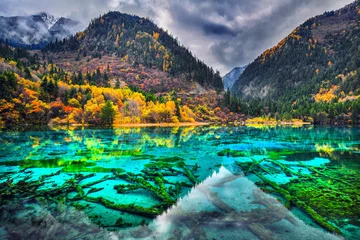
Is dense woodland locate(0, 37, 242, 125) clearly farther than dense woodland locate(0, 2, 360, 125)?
No

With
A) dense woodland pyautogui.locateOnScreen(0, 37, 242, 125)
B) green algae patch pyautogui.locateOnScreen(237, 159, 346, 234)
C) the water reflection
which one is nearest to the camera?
the water reflection

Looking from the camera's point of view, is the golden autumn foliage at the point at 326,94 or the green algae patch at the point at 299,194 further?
the golden autumn foliage at the point at 326,94

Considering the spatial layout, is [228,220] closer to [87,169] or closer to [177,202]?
[177,202]

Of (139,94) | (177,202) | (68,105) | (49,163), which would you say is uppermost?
(139,94)

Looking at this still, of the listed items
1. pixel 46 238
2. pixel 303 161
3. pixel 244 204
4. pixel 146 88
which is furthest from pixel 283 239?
pixel 146 88

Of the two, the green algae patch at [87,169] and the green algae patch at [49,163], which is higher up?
the green algae patch at [87,169]

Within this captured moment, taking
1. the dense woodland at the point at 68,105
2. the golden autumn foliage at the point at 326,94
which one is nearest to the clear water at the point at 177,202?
the dense woodland at the point at 68,105

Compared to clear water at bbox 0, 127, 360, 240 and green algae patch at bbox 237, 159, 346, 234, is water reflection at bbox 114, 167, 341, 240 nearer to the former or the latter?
clear water at bbox 0, 127, 360, 240

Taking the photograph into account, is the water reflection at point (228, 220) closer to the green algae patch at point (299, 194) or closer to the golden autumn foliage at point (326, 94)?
the green algae patch at point (299, 194)

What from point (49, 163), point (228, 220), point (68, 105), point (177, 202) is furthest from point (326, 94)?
point (228, 220)

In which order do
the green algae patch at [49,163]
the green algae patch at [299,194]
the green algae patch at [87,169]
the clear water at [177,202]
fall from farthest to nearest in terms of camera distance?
the green algae patch at [49,163] < the green algae patch at [87,169] < the green algae patch at [299,194] < the clear water at [177,202]

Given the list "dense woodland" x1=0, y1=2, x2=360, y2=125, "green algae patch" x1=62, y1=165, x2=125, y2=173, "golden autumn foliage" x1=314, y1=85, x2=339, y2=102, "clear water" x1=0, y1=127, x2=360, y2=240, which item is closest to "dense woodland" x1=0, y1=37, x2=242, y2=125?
"dense woodland" x1=0, y1=2, x2=360, y2=125

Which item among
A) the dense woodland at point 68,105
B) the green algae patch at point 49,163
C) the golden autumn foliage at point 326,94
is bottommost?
the green algae patch at point 49,163

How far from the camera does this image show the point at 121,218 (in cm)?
802
